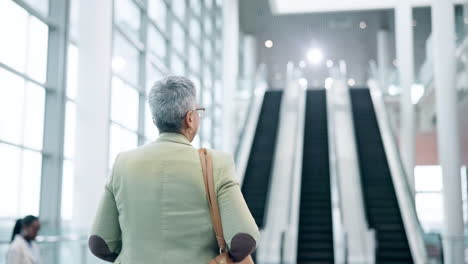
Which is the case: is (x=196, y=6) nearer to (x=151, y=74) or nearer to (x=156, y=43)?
(x=156, y=43)

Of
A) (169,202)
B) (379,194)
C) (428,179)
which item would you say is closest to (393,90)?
(379,194)

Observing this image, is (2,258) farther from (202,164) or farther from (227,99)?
(227,99)

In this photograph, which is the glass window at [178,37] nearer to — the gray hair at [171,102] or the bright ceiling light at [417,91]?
the bright ceiling light at [417,91]

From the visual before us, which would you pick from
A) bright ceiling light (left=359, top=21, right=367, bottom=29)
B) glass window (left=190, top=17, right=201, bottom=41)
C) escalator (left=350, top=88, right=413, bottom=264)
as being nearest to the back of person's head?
escalator (left=350, top=88, right=413, bottom=264)

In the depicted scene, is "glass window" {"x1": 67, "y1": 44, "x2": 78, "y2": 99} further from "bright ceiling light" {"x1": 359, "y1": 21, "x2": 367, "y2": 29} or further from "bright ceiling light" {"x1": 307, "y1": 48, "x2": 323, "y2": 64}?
"bright ceiling light" {"x1": 307, "y1": 48, "x2": 323, "y2": 64}

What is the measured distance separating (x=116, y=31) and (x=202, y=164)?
11.6 meters

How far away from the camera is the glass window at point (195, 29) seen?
2047cm

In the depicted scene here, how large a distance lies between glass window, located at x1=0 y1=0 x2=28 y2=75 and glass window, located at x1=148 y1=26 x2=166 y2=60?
6072mm

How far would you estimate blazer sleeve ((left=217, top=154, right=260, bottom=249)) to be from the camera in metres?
1.90

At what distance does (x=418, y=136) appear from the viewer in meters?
30.4

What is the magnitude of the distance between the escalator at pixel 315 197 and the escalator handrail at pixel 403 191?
4.81 feet

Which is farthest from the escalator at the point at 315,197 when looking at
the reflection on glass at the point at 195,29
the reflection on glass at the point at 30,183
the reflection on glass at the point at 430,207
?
the reflection on glass at the point at 430,207

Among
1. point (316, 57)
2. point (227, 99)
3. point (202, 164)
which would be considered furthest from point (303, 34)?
point (202, 164)

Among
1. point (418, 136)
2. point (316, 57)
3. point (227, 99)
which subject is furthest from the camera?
point (316, 57)
